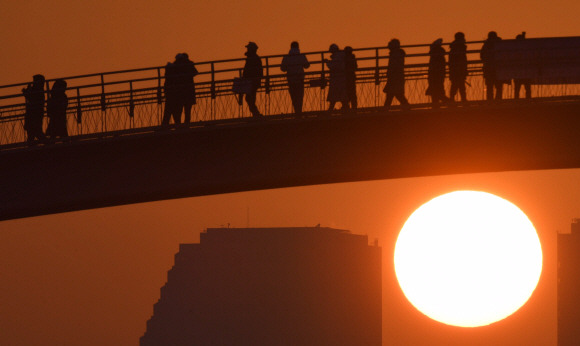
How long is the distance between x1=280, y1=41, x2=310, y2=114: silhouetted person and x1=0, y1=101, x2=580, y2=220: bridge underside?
722mm

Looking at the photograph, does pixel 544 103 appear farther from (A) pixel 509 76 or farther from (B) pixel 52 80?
(B) pixel 52 80

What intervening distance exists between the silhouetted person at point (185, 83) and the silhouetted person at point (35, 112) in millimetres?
3148

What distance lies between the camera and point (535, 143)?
43750 millimetres

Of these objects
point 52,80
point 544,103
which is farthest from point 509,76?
point 52,80

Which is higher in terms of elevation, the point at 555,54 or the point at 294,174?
the point at 555,54

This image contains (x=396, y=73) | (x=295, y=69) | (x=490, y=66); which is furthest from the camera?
(x=490, y=66)

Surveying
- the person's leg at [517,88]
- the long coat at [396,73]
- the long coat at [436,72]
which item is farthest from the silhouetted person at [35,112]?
the person's leg at [517,88]

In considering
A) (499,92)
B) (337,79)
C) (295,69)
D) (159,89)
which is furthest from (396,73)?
(159,89)

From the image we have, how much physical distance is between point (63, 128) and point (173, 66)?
2.93 metres

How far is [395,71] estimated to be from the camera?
42.5 m

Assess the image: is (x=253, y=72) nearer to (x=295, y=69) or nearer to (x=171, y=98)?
(x=295, y=69)

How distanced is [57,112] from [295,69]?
5.62m

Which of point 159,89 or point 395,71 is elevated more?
point 395,71

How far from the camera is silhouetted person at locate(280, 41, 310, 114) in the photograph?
139ft
